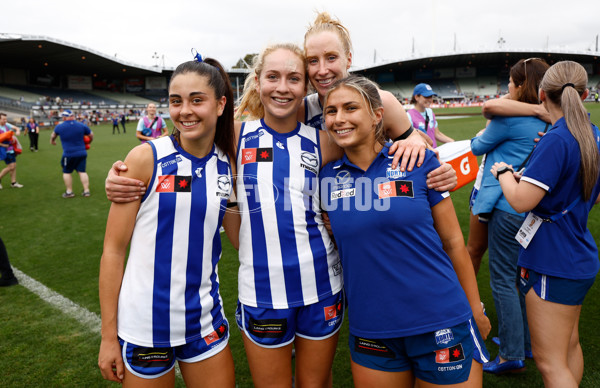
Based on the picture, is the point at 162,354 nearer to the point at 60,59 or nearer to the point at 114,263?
the point at 114,263

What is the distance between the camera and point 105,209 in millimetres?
8367

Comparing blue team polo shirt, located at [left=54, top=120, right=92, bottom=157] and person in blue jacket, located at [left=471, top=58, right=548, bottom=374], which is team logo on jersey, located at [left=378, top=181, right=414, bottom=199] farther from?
blue team polo shirt, located at [left=54, top=120, right=92, bottom=157]

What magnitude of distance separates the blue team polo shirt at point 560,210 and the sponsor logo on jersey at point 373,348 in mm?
1055

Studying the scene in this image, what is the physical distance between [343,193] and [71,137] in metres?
9.10

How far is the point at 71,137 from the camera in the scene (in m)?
9.04

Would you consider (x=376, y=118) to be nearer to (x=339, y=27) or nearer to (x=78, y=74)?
(x=339, y=27)

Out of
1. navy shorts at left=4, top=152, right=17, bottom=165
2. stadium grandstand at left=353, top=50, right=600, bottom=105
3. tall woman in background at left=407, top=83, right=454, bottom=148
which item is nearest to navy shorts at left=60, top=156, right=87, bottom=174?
navy shorts at left=4, top=152, right=17, bottom=165

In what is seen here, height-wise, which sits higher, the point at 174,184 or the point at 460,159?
the point at 460,159

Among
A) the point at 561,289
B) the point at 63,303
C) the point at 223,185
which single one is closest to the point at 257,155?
the point at 223,185

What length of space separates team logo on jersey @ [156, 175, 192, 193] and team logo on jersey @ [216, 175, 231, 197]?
156 millimetres

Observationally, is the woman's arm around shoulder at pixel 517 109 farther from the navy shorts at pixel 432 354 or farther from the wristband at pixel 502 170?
the navy shorts at pixel 432 354

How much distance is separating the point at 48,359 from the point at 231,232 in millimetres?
2353

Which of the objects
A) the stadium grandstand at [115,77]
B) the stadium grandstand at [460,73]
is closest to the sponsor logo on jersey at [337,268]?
the stadium grandstand at [115,77]

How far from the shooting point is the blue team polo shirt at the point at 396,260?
176 centimetres
